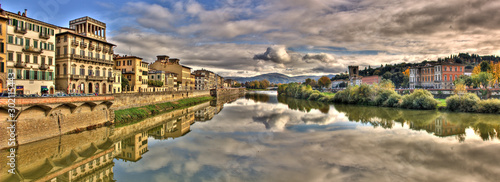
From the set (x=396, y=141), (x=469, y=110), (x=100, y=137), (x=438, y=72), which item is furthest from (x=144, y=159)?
(x=438, y=72)

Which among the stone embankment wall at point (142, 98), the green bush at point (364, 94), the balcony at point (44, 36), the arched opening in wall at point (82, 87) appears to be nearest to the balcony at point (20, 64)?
the balcony at point (44, 36)

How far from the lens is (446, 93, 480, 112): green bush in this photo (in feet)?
114

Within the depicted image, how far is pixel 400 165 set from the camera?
1314 centimetres

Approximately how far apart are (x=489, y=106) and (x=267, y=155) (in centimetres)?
3619

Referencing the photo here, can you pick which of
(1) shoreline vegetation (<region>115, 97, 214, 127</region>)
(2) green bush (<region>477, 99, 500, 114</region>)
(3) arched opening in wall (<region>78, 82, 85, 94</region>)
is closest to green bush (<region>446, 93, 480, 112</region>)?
(2) green bush (<region>477, 99, 500, 114</region>)

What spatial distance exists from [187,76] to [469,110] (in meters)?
68.1

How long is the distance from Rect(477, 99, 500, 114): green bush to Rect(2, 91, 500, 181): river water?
13.8m

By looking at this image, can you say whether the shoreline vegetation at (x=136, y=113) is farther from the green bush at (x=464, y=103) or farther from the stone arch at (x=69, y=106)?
the green bush at (x=464, y=103)

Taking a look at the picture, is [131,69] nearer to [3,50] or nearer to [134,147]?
[3,50]

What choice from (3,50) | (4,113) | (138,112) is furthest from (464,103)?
(3,50)

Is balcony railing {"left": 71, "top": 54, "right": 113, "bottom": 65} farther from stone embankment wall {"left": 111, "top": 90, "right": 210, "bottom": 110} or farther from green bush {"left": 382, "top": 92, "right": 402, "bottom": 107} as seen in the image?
green bush {"left": 382, "top": 92, "right": 402, "bottom": 107}

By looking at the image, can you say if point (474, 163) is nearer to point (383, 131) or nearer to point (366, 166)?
point (366, 166)

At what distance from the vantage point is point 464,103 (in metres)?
35.1

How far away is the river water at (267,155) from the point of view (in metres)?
11.9
